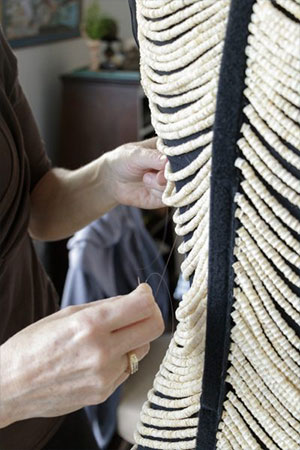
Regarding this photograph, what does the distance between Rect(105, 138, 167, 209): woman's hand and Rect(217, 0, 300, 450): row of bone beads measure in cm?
22

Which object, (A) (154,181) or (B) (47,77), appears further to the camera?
(B) (47,77)

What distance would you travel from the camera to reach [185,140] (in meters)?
0.36

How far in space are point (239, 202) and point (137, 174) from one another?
31cm

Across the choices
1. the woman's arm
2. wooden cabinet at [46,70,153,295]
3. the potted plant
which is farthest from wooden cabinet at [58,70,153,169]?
the woman's arm

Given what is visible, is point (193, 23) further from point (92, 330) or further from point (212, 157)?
point (92, 330)

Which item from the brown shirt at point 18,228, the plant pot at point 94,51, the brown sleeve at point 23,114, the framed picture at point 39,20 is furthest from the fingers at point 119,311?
the plant pot at point 94,51

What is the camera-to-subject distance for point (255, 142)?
1.11ft

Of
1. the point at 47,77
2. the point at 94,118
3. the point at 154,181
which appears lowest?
the point at 94,118

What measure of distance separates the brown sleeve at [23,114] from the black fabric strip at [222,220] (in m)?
0.44

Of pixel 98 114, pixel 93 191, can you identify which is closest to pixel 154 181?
pixel 93 191

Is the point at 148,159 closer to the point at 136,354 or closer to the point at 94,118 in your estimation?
the point at 136,354

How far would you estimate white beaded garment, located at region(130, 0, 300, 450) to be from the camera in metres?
0.33

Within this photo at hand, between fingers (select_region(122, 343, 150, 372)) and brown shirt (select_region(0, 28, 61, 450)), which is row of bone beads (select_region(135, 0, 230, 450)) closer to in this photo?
fingers (select_region(122, 343, 150, 372))

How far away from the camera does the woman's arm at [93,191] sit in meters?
0.64
